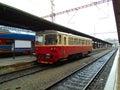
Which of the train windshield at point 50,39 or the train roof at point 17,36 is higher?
the train roof at point 17,36

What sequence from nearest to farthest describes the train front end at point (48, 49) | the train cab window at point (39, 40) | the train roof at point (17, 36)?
the train front end at point (48, 49)
the train cab window at point (39, 40)
the train roof at point (17, 36)

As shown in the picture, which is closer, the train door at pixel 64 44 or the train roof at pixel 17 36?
the train door at pixel 64 44

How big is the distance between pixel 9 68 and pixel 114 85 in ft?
26.5

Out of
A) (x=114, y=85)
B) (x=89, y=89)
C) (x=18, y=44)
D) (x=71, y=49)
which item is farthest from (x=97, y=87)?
(x=18, y=44)

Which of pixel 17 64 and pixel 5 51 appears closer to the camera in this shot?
pixel 17 64

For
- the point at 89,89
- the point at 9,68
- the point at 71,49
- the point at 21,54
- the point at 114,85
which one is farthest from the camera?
the point at 21,54

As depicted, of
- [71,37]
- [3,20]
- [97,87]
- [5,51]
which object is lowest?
[97,87]

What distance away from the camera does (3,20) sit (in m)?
13.7

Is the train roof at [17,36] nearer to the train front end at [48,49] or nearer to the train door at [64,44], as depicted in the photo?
the train front end at [48,49]

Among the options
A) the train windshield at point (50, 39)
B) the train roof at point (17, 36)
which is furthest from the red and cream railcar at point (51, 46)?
the train roof at point (17, 36)

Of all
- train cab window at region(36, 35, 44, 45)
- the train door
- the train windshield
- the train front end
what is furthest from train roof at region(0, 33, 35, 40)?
the train door

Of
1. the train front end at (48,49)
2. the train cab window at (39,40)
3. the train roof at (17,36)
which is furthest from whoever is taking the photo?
the train roof at (17,36)

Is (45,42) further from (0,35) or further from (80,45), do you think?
(0,35)

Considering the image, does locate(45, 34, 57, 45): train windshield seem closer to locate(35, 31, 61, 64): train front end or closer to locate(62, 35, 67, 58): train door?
locate(35, 31, 61, 64): train front end
